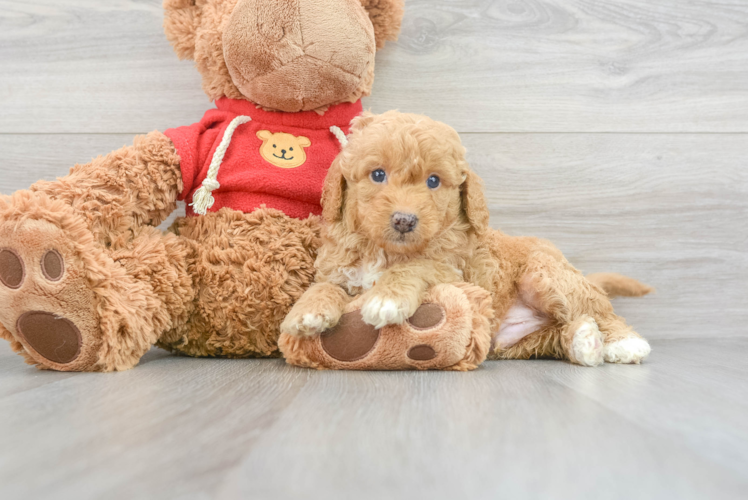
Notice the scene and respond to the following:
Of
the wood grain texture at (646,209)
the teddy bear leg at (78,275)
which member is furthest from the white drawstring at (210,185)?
the wood grain texture at (646,209)

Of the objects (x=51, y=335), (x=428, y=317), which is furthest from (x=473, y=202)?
(x=51, y=335)

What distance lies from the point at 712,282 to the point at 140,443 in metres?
1.50

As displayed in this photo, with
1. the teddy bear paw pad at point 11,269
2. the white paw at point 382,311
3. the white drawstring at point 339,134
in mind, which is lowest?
the white paw at point 382,311

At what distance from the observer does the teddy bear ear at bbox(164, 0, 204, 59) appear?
121 centimetres

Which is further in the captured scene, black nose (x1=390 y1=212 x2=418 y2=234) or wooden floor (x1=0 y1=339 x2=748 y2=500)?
black nose (x1=390 y1=212 x2=418 y2=234)

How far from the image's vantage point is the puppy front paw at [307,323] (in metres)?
0.93

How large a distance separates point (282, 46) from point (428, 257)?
49 cm

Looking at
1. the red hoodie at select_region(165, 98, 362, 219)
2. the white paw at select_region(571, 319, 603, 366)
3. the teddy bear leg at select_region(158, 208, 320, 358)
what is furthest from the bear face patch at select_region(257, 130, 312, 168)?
the white paw at select_region(571, 319, 603, 366)

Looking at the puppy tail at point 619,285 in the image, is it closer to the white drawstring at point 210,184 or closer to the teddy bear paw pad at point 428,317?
the teddy bear paw pad at point 428,317

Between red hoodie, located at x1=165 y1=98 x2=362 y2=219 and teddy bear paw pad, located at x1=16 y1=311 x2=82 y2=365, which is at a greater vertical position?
red hoodie, located at x1=165 y1=98 x2=362 y2=219

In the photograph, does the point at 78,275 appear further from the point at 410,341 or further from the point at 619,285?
the point at 619,285

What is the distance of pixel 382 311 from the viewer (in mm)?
898

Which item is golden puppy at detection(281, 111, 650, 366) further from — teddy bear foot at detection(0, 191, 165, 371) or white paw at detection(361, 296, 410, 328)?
teddy bear foot at detection(0, 191, 165, 371)

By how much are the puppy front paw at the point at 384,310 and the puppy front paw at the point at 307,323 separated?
0.07 meters
